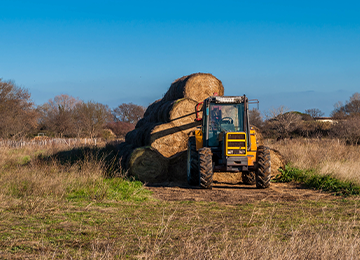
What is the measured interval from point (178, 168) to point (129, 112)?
5115cm

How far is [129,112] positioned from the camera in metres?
63.2

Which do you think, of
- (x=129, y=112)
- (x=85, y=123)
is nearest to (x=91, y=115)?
(x=85, y=123)

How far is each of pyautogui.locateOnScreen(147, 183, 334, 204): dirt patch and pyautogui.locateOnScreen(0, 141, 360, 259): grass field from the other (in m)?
0.49

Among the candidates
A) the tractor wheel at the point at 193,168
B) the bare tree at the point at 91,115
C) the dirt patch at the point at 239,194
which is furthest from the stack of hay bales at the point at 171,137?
the bare tree at the point at 91,115

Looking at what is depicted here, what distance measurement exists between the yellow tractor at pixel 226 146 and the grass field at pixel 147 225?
2.01 m

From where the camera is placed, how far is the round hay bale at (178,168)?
1295cm

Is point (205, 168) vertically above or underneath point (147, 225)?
above

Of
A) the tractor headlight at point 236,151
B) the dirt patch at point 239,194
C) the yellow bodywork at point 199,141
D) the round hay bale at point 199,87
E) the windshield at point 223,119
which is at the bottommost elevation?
the dirt patch at point 239,194

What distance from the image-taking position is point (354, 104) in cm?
5525

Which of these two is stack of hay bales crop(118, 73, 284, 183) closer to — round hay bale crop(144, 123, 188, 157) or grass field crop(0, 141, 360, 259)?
round hay bale crop(144, 123, 188, 157)

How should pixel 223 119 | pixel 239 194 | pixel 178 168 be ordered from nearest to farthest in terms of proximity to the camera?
pixel 239 194, pixel 223 119, pixel 178 168

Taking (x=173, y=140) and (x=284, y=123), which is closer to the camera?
(x=173, y=140)

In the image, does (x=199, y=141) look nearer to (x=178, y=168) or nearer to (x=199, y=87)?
(x=178, y=168)

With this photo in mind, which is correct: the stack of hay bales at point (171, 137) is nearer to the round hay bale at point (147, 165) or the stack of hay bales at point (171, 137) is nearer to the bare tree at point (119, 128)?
the round hay bale at point (147, 165)
